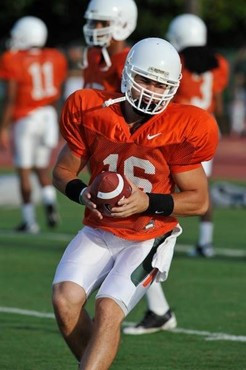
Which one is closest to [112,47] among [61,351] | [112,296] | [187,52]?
[187,52]

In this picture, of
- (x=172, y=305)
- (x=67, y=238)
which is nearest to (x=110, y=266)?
(x=172, y=305)

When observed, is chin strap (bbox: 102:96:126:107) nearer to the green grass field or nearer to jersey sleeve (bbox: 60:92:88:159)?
jersey sleeve (bbox: 60:92:88:159)

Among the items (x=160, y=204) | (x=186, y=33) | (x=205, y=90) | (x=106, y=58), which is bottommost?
(x=205, y=90)

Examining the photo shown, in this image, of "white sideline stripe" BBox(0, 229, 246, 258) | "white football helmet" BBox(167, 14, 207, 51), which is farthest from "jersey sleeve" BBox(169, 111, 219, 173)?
"white sideline stripe" BBox(0, 229, 246, 258)

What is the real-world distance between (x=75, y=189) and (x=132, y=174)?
0.29 meters

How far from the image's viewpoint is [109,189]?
222 inches

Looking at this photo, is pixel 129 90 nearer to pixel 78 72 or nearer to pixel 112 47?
pixel 112 47

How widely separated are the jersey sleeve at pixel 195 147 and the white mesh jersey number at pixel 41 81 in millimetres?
7027

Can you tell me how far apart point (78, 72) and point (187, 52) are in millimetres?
16759

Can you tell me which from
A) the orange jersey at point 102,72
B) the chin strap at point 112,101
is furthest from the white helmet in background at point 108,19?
the chin strap at point 112,101

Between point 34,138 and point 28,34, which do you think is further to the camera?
point 28,34

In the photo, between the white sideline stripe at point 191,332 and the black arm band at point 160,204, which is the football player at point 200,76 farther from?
the black arm band at point 160,204

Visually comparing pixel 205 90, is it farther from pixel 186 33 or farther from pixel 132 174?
pixel 132 174

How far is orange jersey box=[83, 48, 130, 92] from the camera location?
28.5ft
